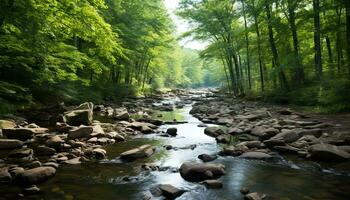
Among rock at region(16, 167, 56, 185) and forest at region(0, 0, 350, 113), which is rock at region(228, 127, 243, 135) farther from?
rock at region(16, 167, 56, 185)

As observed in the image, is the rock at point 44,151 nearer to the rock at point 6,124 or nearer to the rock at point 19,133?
the rock at point 19,133

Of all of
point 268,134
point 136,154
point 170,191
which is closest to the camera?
point 170,191

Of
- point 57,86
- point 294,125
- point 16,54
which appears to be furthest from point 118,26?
point 294,125

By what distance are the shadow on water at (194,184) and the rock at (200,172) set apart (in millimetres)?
172

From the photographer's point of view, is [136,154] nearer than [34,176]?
No

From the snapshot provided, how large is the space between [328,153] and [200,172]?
→ 3.30m

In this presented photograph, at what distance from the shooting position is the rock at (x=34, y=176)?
652 cm

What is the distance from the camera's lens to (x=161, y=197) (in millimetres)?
5965

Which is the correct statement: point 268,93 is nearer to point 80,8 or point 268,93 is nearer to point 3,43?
point 80,8

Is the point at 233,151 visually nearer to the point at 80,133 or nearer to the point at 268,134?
the point at 268,134

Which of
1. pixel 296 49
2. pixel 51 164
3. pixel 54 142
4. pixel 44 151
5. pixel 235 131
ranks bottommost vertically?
pixel 235 131

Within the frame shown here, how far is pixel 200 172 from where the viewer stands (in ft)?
23.1

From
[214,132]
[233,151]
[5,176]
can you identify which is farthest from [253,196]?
[214,132]

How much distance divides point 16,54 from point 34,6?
3476mm
